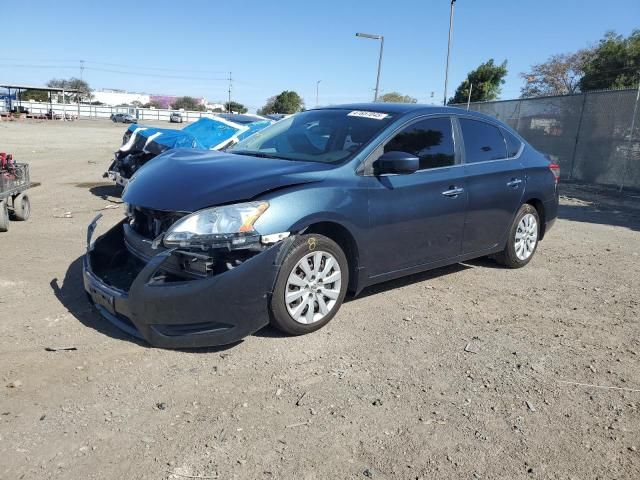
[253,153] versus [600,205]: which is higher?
[253,153]

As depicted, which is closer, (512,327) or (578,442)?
(578,442)

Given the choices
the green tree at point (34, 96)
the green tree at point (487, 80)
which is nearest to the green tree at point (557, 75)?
the green tree at point (487, 80)

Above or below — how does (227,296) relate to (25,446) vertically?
above

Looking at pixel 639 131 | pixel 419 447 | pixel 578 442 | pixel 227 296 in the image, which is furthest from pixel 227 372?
pixel 639 131

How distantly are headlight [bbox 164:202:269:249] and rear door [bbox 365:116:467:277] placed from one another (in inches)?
45.0

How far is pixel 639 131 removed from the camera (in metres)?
13.4

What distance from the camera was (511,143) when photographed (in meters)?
5.97

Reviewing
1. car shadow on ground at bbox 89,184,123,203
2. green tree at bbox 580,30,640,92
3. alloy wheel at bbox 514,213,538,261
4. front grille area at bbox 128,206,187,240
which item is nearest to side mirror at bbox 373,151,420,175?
front grille area at bbox 128,206,187,240

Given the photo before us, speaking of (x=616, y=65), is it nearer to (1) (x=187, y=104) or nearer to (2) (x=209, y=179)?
(2) (x=209, y=179)

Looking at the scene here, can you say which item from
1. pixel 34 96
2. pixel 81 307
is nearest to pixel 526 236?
pixel 81 307

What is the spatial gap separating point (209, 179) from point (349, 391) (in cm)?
176

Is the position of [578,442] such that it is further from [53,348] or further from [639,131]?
[639,131]

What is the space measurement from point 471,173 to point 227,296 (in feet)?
9.31

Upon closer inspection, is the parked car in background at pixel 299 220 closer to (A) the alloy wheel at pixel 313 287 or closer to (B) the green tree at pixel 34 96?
(A) the alloy wheel at pixel 313 287
